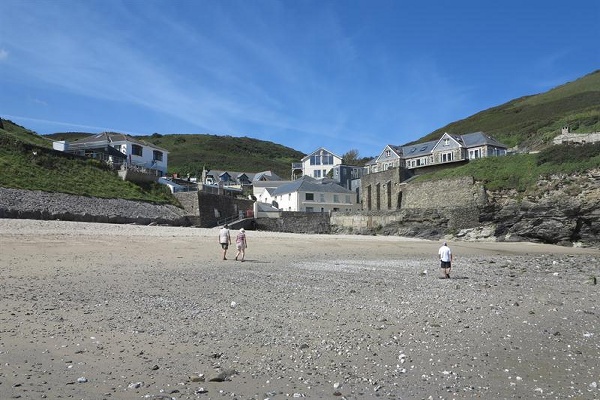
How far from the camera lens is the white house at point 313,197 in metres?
60.5

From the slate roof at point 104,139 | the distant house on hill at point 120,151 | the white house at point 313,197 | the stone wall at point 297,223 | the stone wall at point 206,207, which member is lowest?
the stone wall at point 297,223

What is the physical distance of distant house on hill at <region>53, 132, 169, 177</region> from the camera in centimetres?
4766

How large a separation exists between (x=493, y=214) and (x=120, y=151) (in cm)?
4153

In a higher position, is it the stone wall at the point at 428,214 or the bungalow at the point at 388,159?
the bungalow at the point at 388,159

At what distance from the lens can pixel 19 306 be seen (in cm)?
868

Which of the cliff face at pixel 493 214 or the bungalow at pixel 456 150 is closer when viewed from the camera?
the cliff face at pixel 493 214

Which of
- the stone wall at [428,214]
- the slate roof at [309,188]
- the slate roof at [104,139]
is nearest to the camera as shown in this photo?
the stone wall at [428,214]

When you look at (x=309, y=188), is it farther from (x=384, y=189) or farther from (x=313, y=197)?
(x=384, y=189)

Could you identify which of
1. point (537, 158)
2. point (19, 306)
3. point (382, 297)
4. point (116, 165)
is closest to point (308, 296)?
point (382, 297)

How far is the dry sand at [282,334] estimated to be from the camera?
573 cm

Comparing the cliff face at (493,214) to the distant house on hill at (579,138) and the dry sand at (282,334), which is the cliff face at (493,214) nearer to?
the distant house on hill at (579,138)

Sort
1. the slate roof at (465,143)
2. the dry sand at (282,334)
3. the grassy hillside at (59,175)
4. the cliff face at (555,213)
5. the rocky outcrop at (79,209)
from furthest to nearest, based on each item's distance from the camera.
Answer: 1. the slate roof at (465,143)
2. the cliff face at (555,213)
3. the grassy hillside at (59,175)
4. the rocky outcrop at (79,209)
5. the dry sand at (282,334)

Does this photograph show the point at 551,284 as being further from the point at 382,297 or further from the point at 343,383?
the point at 343,383

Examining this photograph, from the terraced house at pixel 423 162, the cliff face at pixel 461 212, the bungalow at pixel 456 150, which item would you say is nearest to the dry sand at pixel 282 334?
the cliff face at pixel 461 212
